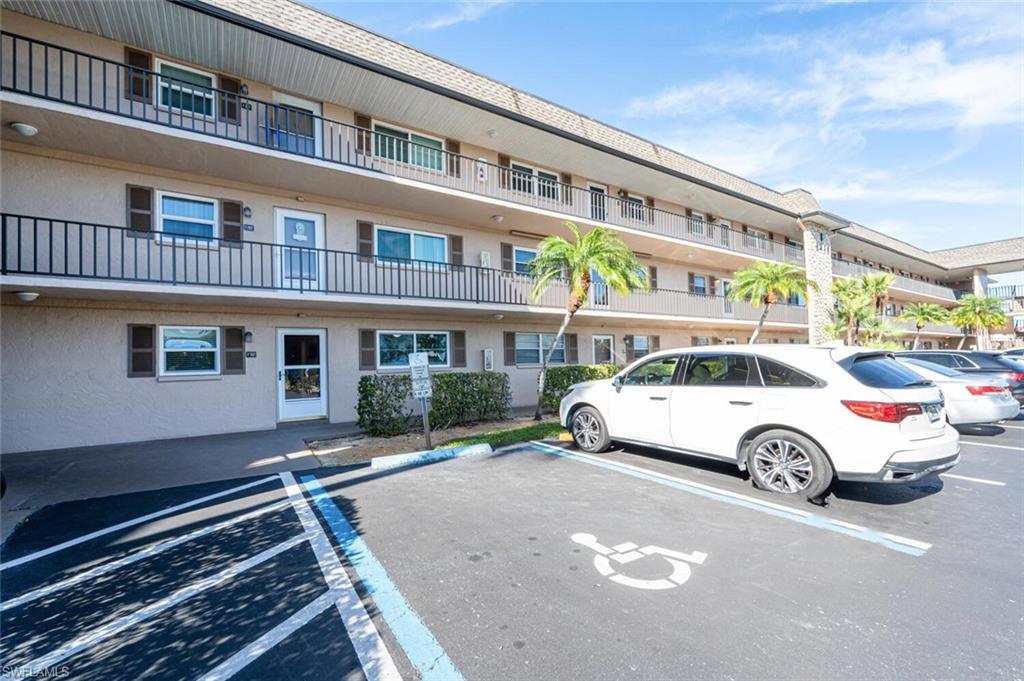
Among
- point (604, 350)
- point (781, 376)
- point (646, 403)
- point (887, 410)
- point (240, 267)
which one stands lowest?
point (646, 403)

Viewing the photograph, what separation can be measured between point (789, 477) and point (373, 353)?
1023 cm

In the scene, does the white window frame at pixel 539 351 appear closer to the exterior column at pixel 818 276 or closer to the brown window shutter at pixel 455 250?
the brown window shutter at pixel 455 250

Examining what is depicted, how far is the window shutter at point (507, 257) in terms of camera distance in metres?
14.3

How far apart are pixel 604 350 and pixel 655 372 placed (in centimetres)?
1115

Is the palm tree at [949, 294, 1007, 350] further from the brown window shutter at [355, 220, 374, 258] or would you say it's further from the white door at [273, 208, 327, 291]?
the white door at [273, 208, 327, 291]

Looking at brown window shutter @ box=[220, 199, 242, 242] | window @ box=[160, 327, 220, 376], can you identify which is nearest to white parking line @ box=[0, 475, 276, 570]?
window @ box=[160, 327, 220, 376]

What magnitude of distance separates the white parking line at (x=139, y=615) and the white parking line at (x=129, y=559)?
3.15 feet

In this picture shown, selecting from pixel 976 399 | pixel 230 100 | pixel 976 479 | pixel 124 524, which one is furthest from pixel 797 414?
pixel 230 100

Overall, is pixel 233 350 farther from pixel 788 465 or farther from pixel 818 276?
pixel 818 276

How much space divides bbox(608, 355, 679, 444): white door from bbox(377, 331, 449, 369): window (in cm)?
660

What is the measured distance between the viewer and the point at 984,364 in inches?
388

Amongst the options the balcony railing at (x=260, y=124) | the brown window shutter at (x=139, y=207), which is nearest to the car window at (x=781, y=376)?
the balcony railing at (x=260, y=124)

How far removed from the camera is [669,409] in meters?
5.98

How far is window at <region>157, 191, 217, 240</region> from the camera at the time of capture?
943cm
